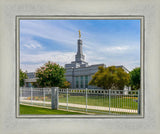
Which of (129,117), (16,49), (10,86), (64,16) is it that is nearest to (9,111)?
(10,86)

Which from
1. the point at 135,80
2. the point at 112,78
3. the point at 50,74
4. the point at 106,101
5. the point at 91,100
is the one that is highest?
the point at 50,74

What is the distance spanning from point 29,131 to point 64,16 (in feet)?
8.79

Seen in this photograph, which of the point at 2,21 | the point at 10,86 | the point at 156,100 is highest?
the point at 2,21

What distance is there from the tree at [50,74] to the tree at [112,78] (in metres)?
2.58

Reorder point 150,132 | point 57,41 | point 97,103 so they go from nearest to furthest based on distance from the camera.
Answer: point 150,132
point 97,103
point 57,41

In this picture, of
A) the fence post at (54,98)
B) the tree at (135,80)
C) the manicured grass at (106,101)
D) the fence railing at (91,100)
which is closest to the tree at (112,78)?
the tree at (135,80)

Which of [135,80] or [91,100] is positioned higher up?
[135,80]

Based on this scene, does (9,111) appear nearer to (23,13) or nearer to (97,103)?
(23,13)

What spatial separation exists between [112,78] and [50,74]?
4124mm

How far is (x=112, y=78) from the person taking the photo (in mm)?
8336

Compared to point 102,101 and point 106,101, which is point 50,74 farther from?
point 106,101

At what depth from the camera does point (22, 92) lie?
691 cm

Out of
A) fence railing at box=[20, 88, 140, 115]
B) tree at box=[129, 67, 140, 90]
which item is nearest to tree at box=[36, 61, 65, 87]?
fence railing at box=[20, 88, 140, 115]

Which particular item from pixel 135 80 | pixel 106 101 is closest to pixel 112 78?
pixel 135 80
